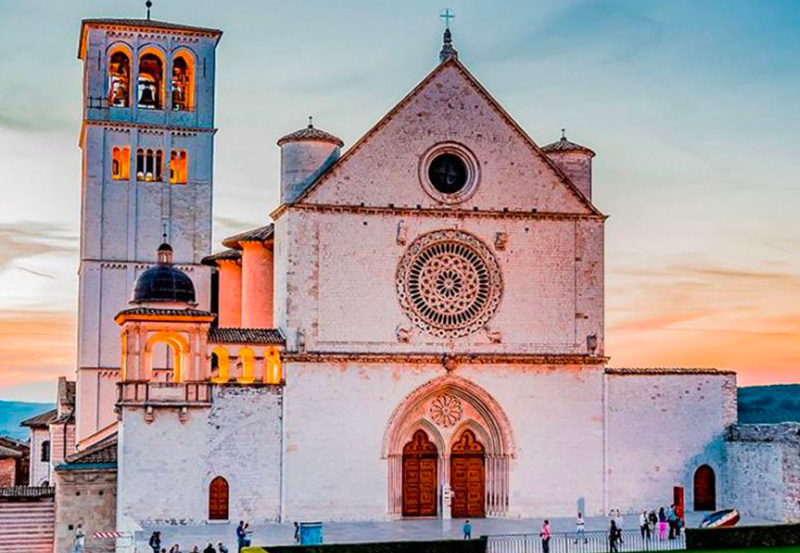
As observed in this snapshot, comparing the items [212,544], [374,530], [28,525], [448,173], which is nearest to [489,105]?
[448,173]

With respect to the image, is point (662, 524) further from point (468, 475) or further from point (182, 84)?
point (182, 84)

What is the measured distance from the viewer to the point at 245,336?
44.1 metres

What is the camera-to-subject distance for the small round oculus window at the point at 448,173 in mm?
45250

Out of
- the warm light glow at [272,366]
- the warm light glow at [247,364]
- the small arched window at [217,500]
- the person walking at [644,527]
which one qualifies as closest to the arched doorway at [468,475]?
the person walking at [644,527]

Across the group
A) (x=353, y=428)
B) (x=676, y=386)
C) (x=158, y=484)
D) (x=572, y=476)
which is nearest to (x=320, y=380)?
(x=353, y=428)

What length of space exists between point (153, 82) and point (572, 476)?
75.4 ft

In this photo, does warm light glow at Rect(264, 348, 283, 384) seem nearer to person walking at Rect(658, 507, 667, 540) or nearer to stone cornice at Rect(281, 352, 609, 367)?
stone cornice at Rect(281, 352, 609, 367)

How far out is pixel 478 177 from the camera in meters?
45.4

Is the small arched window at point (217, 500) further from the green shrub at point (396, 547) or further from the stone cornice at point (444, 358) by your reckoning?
the green shrub at point (396, 547)

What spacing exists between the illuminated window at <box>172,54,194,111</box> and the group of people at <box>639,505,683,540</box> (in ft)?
78.6

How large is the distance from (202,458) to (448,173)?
12.0 m

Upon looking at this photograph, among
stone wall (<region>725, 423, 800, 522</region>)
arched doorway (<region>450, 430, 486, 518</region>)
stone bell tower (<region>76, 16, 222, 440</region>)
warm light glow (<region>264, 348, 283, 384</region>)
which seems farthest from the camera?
stone bell tower (<region>76, 16, 222, 440</region>)

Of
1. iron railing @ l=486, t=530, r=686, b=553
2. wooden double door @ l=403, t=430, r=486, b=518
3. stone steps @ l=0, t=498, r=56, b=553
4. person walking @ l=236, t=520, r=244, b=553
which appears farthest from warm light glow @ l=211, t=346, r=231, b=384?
iron railing @ l=486, t=530, r=686, b=553

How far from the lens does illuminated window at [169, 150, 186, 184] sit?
179ft
